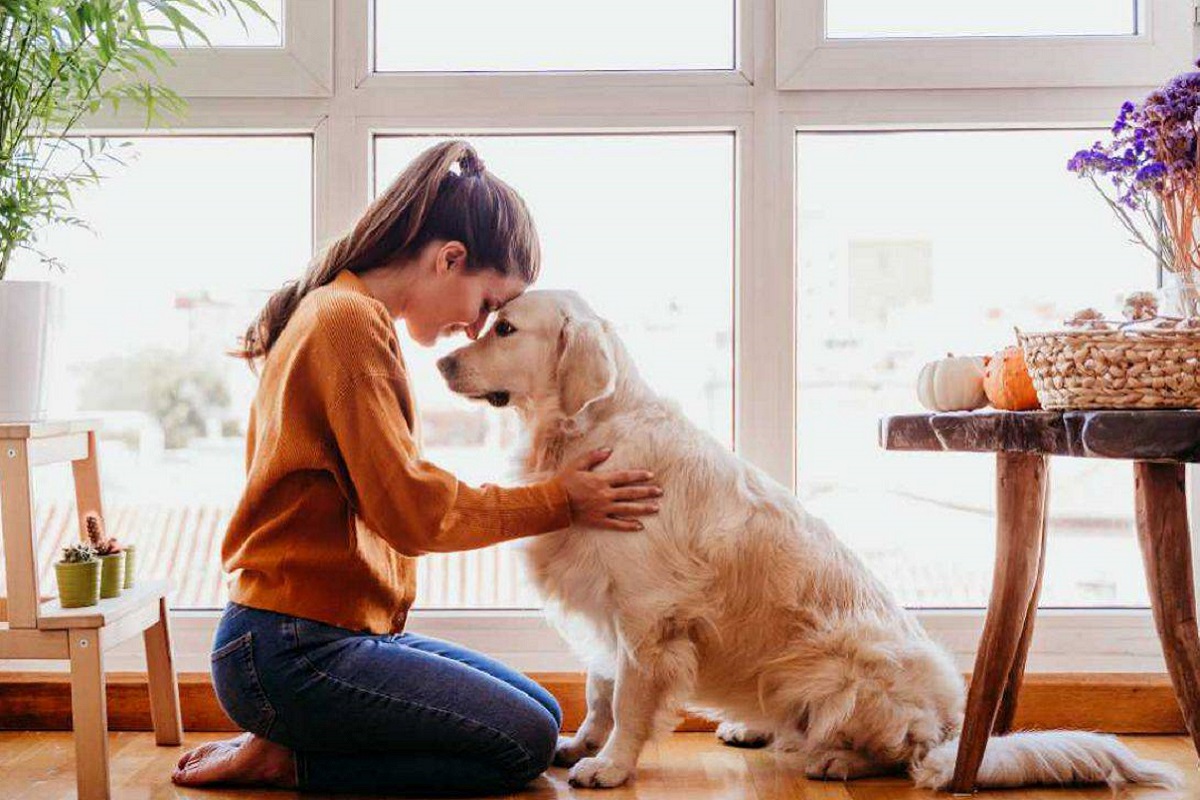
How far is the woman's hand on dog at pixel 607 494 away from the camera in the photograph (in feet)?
7.20

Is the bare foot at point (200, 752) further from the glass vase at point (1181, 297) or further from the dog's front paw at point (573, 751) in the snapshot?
the glass vase at point (1181, 297)

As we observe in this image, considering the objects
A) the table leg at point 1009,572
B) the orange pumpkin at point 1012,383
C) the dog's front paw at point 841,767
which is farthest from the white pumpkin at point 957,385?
the dog's front paw at point 841,767

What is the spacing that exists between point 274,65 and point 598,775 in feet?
5.86

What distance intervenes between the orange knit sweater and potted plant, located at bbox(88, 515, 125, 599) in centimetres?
25

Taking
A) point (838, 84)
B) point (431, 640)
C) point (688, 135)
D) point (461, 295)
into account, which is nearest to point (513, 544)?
point (431, 640)

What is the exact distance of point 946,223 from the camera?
2900 millimetres

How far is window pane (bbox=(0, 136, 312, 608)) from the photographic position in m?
2.90

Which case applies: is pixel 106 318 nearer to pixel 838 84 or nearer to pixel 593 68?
pixel 593 68

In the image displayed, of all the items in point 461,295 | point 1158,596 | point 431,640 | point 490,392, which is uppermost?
point 461,295

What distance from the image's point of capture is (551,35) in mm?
2869

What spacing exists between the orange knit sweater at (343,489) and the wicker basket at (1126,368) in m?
0.90

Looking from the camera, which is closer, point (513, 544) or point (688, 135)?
point (513, 544)

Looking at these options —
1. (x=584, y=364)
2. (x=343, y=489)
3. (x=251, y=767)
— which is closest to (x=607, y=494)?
(x=584, y=364)

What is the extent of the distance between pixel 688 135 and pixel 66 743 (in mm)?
2009
